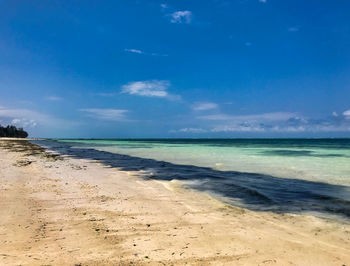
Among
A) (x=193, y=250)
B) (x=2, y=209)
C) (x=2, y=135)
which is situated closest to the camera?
(x=193, y=250)

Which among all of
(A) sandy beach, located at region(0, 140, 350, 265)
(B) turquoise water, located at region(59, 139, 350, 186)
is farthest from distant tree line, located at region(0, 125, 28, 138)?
(A) sandy beach, located at region(0, 140, 350, 265)

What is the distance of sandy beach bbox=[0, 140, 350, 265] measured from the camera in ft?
13.5

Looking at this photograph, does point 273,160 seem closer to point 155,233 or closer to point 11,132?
point 155,233

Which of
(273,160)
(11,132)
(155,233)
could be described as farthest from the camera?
(11,132)

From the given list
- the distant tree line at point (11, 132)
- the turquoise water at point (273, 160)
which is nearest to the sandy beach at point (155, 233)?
the turquoise water at point (273, 160)

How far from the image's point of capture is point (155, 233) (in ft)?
17.0

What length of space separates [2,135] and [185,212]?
159 metres

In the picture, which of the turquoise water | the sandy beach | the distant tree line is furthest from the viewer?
the distant tree line

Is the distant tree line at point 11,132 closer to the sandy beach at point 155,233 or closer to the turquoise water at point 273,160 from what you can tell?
the turquoise water at point 273,160

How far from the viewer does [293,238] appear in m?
5.14

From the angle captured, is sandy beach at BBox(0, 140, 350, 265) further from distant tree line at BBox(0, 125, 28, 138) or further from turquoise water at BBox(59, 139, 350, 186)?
distant tree line at BBox(0, 125, 28, 138)

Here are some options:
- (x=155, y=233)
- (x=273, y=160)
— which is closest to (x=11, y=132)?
(x=273, y=160)

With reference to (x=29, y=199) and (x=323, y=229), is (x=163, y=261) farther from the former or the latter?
(x=29, y=199)

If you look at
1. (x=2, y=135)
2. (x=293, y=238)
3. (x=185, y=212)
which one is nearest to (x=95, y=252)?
(x=185, y=212)
